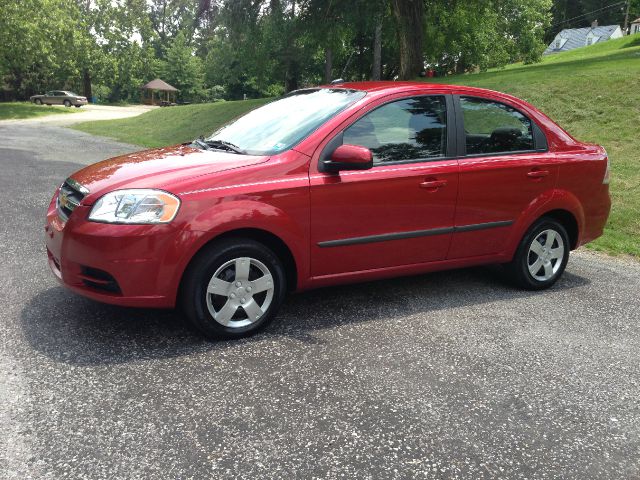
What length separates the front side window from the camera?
4.51 metres

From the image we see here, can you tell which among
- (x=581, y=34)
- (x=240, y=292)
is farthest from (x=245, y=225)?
(x=581, y=34)

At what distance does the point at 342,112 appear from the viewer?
4.46 m

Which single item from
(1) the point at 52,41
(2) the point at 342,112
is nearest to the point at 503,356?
(2) the point at 342,112

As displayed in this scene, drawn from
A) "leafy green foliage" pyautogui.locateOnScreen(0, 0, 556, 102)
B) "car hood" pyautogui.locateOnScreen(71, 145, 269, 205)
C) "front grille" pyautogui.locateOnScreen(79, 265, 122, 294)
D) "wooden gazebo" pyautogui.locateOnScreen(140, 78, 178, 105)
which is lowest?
"front grille" pyautogui.locateOnScreen(79, 265, 122, 294)

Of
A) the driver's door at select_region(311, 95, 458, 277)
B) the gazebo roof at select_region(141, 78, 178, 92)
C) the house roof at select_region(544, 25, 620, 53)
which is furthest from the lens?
the house roof at select_region(544, 25, 620, 53)

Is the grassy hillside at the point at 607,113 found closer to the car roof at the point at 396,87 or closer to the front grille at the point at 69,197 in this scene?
the car roof at the point at 396,87

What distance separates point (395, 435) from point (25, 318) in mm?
2766

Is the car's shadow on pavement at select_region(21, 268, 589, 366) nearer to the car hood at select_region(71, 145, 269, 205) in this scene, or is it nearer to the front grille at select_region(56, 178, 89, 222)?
the front grille at select_region(56, 178, 89, 222)

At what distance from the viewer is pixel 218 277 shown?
13.0 feet

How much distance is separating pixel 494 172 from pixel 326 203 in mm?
1566

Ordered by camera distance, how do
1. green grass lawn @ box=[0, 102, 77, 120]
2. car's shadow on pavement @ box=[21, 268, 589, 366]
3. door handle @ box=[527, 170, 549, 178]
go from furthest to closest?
green grass lawn @ box=[0, 102, 77, 120] → door handle @ box=[527, 170, 549, 178] → car's shadow on pavement @ box=[21, 268, 589, 366]

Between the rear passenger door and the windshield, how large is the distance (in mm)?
1018

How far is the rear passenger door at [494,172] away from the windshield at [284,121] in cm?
102

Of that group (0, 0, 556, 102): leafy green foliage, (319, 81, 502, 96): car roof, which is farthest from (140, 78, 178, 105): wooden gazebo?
(319, 81, 502, 96): car roof
